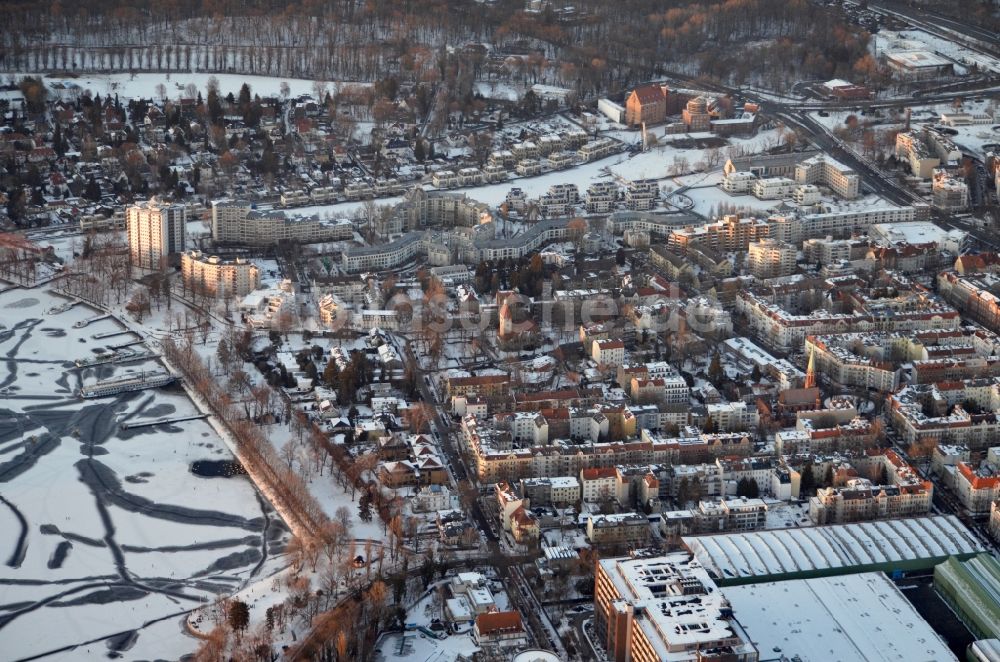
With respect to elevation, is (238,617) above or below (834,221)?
below

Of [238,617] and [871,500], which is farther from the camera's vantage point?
[871,500]

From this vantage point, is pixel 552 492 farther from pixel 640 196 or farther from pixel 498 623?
pixel 640 196

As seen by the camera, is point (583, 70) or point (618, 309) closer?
point (618, 309)

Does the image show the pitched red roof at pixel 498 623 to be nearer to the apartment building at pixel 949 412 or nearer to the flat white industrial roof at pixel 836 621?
the flat white industrial roof at pixel 836 621

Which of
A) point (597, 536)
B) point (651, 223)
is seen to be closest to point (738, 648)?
point (597, 536)

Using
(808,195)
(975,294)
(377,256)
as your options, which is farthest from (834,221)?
(377,256)

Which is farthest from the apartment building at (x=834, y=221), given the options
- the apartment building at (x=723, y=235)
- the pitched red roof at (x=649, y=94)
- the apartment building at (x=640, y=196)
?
the pitched red roof at (x=649, y=94)

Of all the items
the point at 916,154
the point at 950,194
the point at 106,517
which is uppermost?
the point at 916,154

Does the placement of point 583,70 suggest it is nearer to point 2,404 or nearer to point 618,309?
point 618,309
